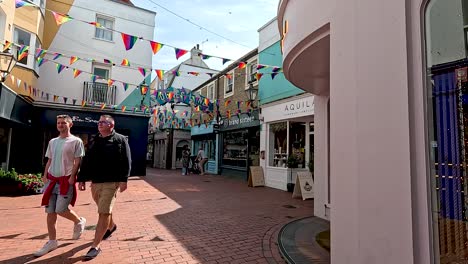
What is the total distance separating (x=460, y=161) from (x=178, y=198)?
277 inches

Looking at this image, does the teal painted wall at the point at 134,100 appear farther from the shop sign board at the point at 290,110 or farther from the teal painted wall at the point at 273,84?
the shop sign board at the point at 290,110

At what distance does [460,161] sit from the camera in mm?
1993

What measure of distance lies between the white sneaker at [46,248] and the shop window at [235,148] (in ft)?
33.7

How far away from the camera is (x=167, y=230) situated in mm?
4777

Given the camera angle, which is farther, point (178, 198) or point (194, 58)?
point (194, 58)

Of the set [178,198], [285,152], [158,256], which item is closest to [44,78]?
[178,198]

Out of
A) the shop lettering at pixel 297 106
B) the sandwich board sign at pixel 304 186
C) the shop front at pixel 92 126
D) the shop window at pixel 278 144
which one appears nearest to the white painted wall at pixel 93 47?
the shop front at pixel 92 126

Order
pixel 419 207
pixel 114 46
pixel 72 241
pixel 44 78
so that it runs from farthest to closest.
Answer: pixel 114 46 → pixel 44 78 → pixel 72 241 → pixel 419 207

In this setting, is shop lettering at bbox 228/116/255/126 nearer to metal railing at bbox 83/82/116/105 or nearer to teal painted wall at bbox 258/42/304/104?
teal painted wall at bbox 258/42/304/104

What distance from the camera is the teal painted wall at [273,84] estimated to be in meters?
10.4

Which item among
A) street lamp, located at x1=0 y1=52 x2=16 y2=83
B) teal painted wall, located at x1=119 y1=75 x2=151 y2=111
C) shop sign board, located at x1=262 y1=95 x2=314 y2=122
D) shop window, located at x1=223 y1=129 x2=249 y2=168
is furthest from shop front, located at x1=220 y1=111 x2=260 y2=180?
street lamp, located at x1=0 y1=52 x2=16 y2=83

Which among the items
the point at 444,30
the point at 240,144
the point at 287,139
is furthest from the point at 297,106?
the point at 444,30

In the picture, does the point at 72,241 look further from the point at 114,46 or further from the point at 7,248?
the point at 114,46

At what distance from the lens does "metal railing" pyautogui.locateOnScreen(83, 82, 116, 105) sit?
511 inches
